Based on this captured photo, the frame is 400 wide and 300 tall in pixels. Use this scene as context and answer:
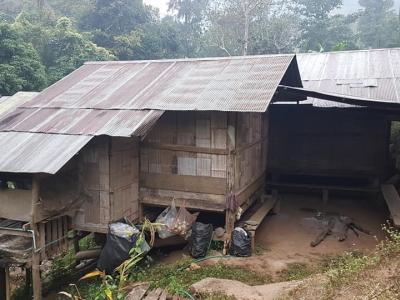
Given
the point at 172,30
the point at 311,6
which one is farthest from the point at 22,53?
the point at 311,6

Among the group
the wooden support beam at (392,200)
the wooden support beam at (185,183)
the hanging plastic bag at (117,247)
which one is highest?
the wooden support beam at (185,183)

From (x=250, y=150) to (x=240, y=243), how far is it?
256 centimetres

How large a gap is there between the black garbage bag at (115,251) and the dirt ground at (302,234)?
1295 mm

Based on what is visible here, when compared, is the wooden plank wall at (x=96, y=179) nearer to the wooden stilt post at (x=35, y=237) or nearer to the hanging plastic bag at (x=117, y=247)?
the hanging plastic bag at (x=117, y=247)

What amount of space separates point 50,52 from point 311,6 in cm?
2148

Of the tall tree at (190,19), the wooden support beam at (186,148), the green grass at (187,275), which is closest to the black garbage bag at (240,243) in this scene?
the green grass at (187,275)

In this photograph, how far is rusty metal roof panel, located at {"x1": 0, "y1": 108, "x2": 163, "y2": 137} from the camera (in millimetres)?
6719

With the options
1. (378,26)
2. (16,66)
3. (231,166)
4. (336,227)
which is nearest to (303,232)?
(336,227)

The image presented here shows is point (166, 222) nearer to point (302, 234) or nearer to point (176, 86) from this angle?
point (176, 86)

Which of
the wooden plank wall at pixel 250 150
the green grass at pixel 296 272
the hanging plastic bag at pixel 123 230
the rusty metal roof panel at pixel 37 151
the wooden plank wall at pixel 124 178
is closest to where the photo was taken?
the rusty metal roof panel at pixel 37 151

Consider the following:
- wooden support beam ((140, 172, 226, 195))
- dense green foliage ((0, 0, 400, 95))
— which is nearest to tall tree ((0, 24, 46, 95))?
dense green foliage ((0, 0, 400, 95))

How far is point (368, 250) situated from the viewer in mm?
7793

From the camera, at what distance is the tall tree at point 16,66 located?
17266mm

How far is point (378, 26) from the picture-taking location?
108 feet
